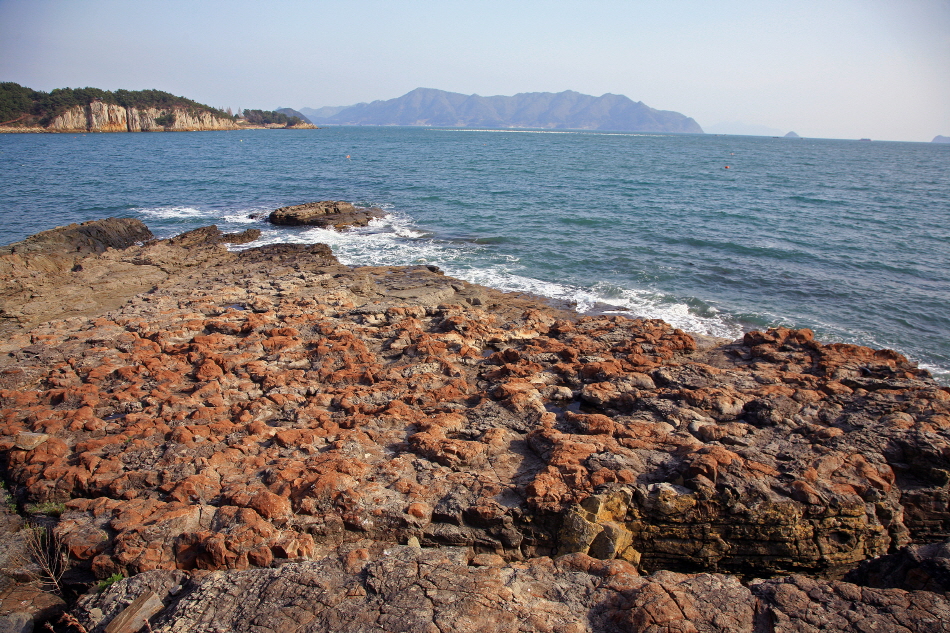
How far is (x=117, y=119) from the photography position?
129m

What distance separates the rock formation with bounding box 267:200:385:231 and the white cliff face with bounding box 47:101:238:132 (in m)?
128

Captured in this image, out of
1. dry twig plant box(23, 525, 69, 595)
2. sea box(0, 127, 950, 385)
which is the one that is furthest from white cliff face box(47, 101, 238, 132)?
dry twig plant box(23, 525, 69, 595)

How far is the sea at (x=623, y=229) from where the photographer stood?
1989cm

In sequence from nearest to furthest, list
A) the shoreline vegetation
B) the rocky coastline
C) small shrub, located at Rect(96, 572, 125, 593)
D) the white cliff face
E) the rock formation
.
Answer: small shrub, located at Rect(96, 572, 125, 593), the rock formation, the shoreline vegetation, the rocky coastline, the white cliff face

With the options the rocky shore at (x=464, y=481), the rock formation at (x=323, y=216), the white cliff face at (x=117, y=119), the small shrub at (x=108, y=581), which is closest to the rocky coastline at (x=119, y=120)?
the white cliff face at (x=117, y=119)

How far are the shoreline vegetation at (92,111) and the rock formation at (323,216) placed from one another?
127574mm

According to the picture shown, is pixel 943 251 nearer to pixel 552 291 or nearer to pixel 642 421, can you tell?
pixel 552 291

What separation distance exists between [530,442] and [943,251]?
1274 inches

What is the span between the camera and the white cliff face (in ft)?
394

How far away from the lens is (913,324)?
18.7 m

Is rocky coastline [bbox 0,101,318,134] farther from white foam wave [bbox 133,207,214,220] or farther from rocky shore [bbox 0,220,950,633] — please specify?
rocky shore [bbox 0,220,950,633]

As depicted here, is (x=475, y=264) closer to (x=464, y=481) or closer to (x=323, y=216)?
(x=323, y=216)

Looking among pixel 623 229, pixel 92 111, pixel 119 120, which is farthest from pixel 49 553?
pixel 119 120

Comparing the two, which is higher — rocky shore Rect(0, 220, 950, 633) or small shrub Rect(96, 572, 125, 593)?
rocky shore Rect(0, 220, 950, 633)
